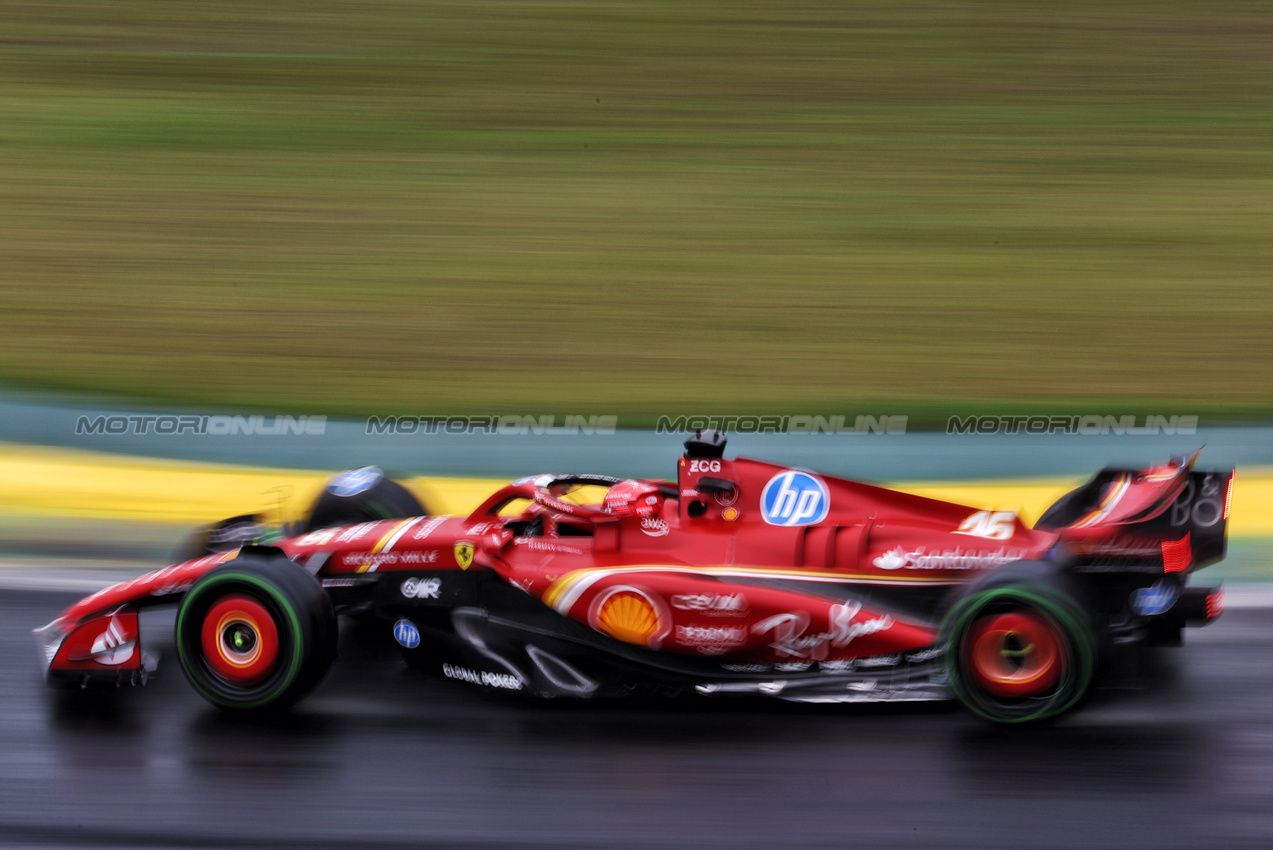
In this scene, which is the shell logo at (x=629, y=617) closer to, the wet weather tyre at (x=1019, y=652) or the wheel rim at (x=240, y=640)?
the wet weather tyre at (x=1019, y=652)

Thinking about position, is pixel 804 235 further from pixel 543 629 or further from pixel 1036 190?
pixel 543 629

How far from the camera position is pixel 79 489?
755 centimetres

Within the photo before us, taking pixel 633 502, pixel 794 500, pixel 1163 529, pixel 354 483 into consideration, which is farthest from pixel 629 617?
pixel 1163 529

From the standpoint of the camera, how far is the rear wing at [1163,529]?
4.81 m

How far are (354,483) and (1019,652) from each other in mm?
3083

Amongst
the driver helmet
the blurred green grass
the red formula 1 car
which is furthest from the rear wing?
the blurred green grass

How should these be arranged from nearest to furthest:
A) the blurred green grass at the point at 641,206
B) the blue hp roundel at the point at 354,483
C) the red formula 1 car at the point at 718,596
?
the red formula 1 car at the point at 718,596, the blue hp roundel at the point at 354,483, the blurred green grass at the point at 641,206

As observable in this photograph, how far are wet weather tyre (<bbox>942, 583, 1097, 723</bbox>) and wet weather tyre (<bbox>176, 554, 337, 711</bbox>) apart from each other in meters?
2.27

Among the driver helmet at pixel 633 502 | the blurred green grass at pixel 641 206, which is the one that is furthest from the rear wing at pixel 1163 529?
the blurred green grass at pixel 641 206

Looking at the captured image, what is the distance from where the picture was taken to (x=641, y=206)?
11.6 m

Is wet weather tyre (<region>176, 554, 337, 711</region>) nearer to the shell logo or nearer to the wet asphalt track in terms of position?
the wet asphalt track

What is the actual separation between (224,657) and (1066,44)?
11.2 meters

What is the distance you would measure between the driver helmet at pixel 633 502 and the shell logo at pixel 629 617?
14.1 inches

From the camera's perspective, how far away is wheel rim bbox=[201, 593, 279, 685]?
4863 mm
